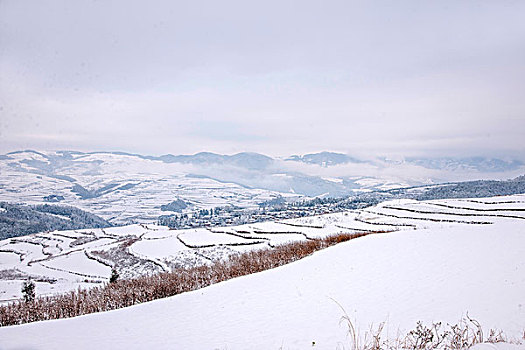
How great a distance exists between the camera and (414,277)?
13414mm

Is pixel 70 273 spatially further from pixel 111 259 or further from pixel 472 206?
pixel 472 206

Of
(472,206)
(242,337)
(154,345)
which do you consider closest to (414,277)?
(242,337)

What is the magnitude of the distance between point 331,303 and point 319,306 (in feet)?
1.67

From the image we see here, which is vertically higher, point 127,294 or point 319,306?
point 319,306

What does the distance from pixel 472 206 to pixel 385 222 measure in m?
11.6

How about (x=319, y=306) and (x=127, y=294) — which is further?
(x=127, y=294)

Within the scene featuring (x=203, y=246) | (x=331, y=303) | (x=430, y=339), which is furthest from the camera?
(x=203, y=246)

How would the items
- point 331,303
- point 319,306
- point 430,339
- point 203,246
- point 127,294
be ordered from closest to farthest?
1. point 430,339
2. point 319,306
3. point 331,303
4. point 127,294
5. point 203,246

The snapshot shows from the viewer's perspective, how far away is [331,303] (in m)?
11.4

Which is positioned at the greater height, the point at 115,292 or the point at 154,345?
the point at 154,345

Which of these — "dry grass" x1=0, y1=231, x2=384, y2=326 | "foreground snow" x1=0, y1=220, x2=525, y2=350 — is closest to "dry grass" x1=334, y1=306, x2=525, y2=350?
"foreground snow" x1=0, y1=220, x2=525, y2=350

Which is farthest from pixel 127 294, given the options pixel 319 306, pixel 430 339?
pixel 430 339

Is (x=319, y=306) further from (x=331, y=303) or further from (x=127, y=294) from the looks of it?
(x=127, y=294)

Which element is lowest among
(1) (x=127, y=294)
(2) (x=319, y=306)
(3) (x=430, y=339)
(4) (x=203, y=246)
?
(4) (x=203, y=246)
